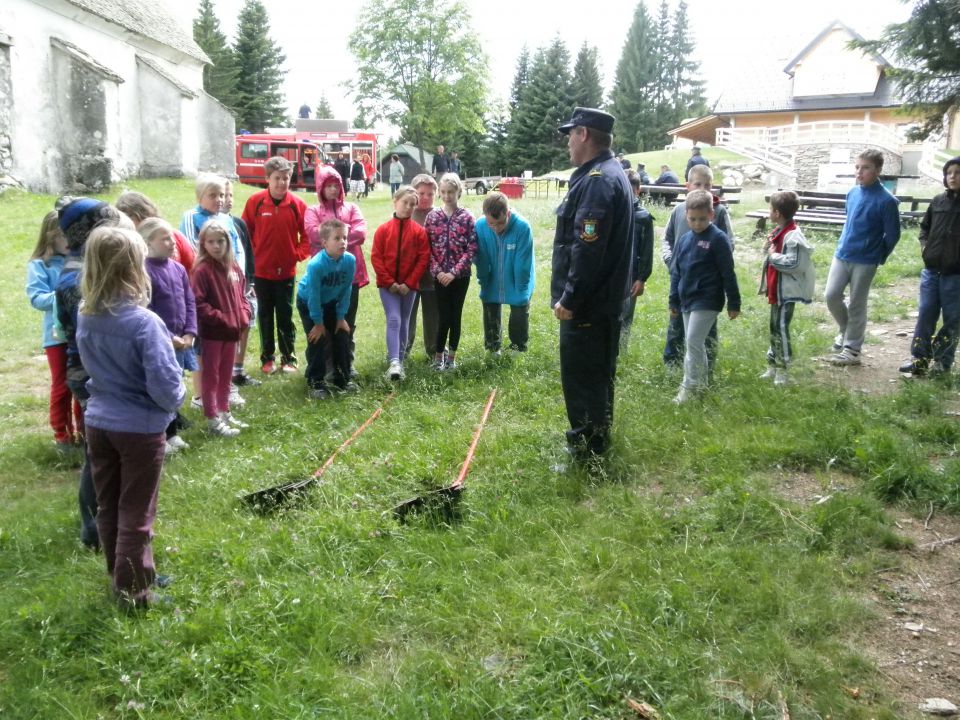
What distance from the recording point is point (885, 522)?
426 cm

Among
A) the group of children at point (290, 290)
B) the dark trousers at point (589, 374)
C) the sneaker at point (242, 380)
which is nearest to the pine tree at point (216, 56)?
the group of children at point (290, 290)

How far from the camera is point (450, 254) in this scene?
7.52m

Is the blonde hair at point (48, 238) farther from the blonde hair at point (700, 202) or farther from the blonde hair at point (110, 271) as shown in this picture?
the blonde hair at point (700, 202)

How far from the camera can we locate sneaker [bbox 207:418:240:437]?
6000 millimetres

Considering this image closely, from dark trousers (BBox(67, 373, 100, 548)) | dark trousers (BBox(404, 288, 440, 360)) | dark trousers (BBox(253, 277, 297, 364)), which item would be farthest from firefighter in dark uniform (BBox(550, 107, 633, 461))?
dark trousers (BBox(253, 277, 297, 364))

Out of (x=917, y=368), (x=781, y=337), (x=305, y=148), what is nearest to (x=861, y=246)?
(x=917, y=368)

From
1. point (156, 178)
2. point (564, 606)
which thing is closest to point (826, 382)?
point (564, 606)

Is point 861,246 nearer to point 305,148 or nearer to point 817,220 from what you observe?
point 817,220

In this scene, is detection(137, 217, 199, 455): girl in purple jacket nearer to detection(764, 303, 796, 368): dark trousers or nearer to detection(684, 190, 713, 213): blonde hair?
detection(684, 190, 713, 213): blonde hair

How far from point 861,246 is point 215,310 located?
5730 mm

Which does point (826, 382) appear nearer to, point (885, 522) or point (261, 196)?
point (885, 522)

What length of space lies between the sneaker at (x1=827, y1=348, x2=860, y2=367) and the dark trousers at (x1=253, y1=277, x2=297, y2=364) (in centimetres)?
527

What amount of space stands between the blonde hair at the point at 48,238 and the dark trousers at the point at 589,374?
344cm

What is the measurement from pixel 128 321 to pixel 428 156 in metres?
58.6
